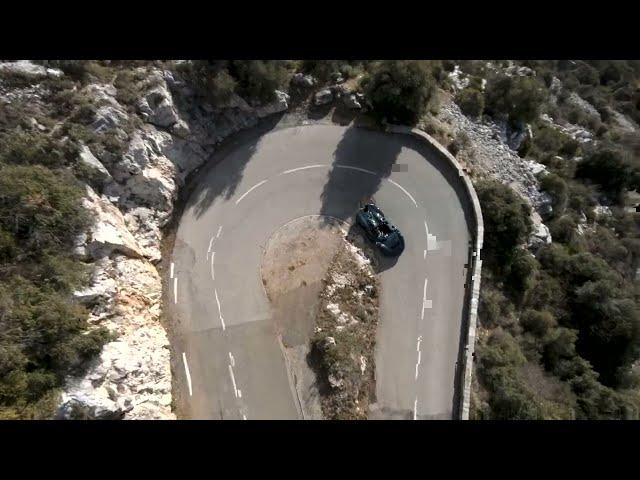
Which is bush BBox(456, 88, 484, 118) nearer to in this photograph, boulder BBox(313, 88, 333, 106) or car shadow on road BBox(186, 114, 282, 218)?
boulder BBox(313, 88, 333, 106)

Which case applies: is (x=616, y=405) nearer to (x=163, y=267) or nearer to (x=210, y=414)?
(x=210, y=414)

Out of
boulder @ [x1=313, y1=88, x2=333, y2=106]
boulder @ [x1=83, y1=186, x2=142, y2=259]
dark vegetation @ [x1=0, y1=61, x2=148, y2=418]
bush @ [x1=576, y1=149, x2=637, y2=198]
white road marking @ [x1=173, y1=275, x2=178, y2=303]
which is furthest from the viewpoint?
bush @ [x1=576, y1=149, x2=637, y2=198]

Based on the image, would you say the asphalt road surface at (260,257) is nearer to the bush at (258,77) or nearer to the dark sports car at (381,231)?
the dark sports car at (381,231)

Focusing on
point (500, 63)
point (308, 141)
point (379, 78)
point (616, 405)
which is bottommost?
point (616, 405)

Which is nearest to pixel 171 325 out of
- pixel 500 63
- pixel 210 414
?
pixel 210 414

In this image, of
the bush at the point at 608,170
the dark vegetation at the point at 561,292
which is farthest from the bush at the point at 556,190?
the bush at the point at 608,170

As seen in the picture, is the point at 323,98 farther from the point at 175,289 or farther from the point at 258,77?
the point at 175,289

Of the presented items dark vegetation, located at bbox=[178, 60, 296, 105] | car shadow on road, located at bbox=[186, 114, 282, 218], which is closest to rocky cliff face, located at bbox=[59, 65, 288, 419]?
car shadow on road, located at bbox=[186, 114, 282, 218]
